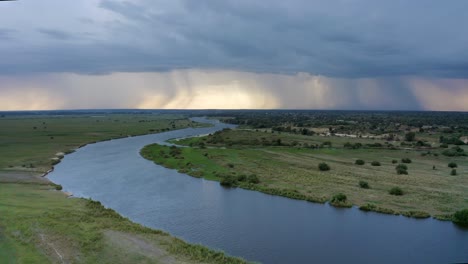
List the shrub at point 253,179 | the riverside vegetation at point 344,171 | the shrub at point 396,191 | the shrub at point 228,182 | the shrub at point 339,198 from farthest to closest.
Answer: the shrub at point 253,179
the shrub at point 228,182
the shrub at point 396,191
the riverside vegetation at point 344,171
the shrub at point 339,198

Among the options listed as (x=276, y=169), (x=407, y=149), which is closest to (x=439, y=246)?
(x=276, y=169)

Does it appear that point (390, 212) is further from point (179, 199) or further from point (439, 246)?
point (179, 199)

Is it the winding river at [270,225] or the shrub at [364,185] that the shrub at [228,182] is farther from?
the shrub at [364,185]

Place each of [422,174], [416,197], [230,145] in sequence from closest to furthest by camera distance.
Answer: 1. [416,197]
2. [422,174]
3. [230,145]

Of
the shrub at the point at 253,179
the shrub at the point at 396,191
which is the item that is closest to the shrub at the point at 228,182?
the shrub at the point at 253,179

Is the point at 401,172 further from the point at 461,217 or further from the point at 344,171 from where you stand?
the point at 461,217

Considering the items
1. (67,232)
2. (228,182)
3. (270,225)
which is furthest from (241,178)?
(67,232)
